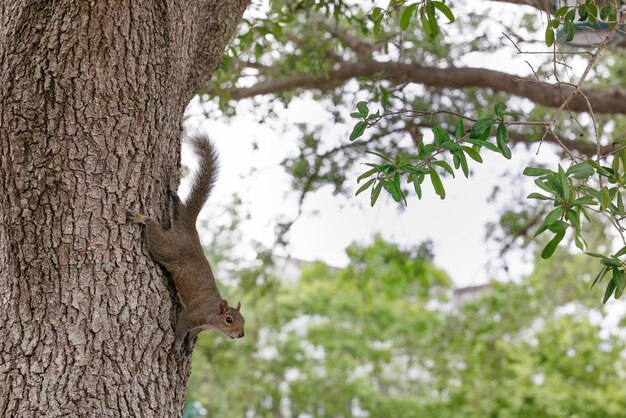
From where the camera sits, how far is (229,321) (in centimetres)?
294

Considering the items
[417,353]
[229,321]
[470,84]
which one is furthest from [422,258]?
[417,353]

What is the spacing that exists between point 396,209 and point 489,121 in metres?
2.80

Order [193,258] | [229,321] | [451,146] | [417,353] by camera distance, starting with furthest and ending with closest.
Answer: [417,353]
[229,321]
[193,258]
[451,146]

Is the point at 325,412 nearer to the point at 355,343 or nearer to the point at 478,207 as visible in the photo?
the point at 355,343

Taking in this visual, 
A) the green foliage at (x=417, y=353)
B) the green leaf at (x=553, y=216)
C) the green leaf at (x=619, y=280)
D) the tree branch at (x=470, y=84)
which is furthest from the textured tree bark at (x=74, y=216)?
the green foliage at (x=417, y=353)

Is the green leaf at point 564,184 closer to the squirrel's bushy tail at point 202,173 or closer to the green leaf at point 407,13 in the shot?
the green leaf at point 407,13

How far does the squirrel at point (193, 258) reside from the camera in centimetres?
225

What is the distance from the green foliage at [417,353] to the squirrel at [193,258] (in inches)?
169

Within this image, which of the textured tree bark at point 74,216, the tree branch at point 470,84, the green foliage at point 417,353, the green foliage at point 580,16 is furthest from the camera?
the green foliage at point 417,353

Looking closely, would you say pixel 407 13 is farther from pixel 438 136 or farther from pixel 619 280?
pixel 619 280

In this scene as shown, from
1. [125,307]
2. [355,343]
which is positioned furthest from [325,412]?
[125,307]

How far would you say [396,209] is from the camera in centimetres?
483

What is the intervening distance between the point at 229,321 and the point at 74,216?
987mm

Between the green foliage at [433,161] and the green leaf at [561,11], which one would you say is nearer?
the green foliage at [433,161]
